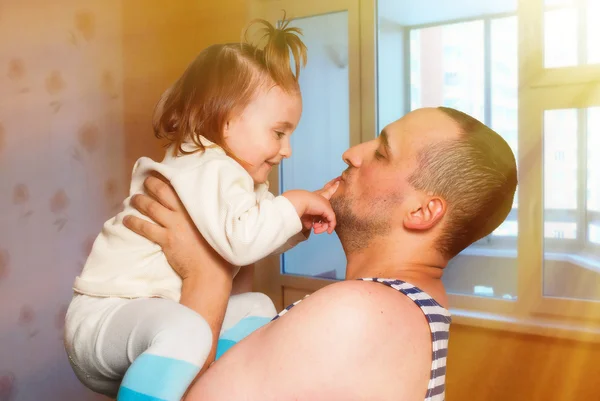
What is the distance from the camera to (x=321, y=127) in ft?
8.05

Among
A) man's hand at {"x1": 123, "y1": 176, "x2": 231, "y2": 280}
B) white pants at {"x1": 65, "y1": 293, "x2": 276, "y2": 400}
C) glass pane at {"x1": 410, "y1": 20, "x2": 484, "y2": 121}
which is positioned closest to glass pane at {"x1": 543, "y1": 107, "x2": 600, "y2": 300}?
glass pane at {"x1": 410, "y1": 20, "x2": 484, "y2": 121}

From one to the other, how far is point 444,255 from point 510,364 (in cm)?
111

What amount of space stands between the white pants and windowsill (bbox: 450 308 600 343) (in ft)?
4.53

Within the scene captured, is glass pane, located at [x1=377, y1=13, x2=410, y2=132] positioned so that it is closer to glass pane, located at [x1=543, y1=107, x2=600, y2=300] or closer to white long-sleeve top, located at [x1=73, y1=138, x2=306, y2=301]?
glass pane, located at [x1=543, y1=107, x2=600, y2=300]

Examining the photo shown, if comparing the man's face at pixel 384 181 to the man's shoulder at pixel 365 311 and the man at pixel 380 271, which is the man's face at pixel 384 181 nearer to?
the man at pixel 380 271

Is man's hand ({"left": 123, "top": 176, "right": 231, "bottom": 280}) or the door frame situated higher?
the door frame

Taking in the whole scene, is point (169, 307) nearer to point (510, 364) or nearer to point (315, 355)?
point (315, 355)

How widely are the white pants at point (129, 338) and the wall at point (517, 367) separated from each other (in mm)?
1391

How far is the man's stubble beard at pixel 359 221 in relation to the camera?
104 centimetres

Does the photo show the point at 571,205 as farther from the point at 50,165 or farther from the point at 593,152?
the point at 50,165

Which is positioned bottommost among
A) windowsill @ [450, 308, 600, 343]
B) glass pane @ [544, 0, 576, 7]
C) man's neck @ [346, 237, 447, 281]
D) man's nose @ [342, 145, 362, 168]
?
windowsill @ [450, 308, 600, 343]

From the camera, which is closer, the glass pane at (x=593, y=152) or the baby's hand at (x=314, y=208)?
the baby's hand at (x=314, y=208)

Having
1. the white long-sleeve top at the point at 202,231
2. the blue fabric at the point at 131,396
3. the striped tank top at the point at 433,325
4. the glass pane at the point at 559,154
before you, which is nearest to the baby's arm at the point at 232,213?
the white long-sleeve top at the point at 202,231

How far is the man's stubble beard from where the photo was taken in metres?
1.04
